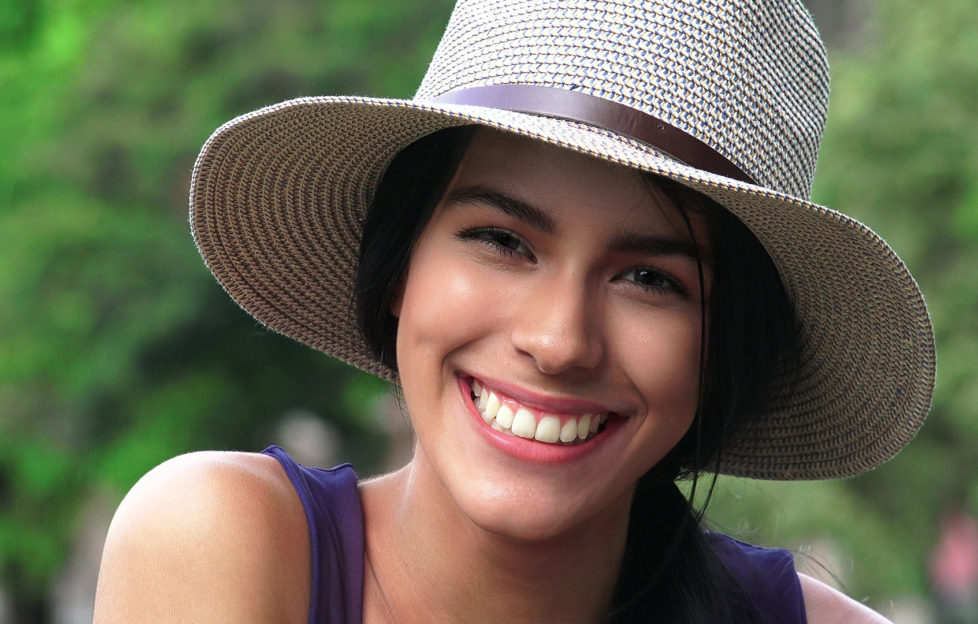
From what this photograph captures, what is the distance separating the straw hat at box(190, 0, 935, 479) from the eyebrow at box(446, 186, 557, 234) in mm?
126

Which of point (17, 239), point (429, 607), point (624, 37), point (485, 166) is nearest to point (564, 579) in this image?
point (429, 607)

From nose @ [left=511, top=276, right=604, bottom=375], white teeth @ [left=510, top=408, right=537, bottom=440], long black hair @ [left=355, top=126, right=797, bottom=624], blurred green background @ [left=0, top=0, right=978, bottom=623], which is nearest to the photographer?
nose @ [left=511, top=276, right=604, bottom=375]

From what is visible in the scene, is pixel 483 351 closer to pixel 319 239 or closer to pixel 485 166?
pixel 485 166

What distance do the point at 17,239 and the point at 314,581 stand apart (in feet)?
30.8

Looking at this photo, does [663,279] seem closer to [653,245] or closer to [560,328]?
[653,245]

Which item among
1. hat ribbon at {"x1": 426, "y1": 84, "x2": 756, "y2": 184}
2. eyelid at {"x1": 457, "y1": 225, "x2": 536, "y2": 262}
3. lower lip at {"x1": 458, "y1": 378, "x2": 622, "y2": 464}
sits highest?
hat ribbon at {"x1": 426, "y1": 84, "x2": 756, "y2": 184}

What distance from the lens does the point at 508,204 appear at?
242 centimetres

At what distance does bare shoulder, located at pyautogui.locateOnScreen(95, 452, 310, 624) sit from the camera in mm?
2455

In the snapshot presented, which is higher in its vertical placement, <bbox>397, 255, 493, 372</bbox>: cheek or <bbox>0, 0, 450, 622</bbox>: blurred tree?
<bbox>397, 255, 493, 372</bbox>: cheek

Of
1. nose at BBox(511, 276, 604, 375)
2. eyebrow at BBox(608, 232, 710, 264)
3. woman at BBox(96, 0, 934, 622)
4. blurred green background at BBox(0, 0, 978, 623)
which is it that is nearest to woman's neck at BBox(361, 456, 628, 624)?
woman at BBox(96, 0, 934, 622)

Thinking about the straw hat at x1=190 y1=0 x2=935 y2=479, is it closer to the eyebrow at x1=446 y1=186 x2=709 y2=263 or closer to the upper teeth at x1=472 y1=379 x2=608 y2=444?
the eyebrow at x1=446 y1=186 x2=709 y2=263

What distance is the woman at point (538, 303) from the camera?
236cm

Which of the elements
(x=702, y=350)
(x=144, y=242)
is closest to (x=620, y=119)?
(x=702, y=350)

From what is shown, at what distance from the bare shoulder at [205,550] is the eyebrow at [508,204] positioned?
0.63m
